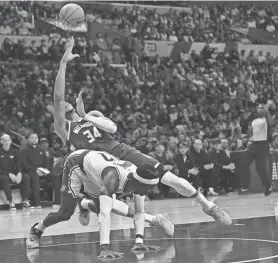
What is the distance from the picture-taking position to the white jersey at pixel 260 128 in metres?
16.7

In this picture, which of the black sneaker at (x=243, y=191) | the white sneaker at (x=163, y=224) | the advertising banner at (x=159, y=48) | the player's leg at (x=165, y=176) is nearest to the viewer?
the white sneaker at (x=163, y=224)

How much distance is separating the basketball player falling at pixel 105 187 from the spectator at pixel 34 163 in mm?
7103

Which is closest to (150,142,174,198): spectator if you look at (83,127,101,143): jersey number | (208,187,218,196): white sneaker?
(208,187,218,196): white sneaker

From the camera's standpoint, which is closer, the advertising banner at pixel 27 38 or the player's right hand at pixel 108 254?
the player's right hand at pixel 108 254

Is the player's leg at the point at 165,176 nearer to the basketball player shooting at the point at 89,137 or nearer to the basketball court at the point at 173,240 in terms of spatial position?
the basketball player shooting at the point at 89,137

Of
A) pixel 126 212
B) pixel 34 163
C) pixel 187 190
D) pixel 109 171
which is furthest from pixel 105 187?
pixel 34 163

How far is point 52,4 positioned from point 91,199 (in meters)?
23.7

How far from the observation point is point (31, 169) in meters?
16.0

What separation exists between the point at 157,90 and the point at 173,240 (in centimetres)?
1729

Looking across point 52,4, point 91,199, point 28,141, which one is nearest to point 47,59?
point 52,4

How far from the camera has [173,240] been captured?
9023mm

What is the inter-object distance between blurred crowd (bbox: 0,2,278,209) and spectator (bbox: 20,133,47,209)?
0.49 metres

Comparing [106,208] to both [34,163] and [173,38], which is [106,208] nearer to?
[34,163]

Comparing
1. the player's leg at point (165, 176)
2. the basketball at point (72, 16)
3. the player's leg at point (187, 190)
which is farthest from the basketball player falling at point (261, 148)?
the player's leg at point (165, 176)
